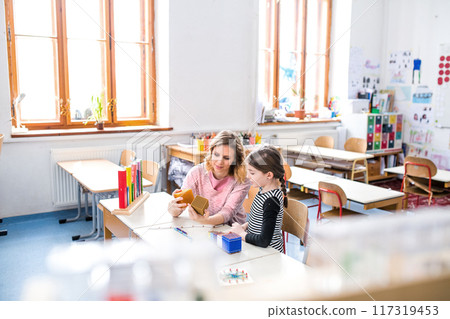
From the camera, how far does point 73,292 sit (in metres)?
0.55

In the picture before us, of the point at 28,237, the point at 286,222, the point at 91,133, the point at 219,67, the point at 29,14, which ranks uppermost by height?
the point at 29,14

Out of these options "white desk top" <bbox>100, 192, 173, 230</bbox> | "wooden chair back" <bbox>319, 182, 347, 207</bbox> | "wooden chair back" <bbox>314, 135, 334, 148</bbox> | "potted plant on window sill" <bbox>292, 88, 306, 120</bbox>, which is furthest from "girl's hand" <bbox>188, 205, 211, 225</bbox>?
"potted plant on window sill" <bbox>292, 88, 306, 120</bbox>

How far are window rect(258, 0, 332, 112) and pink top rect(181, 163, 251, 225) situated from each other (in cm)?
339

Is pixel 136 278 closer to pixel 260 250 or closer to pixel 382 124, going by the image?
pixel 260 250

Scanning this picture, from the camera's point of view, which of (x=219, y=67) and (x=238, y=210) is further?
(x=219, y=67)

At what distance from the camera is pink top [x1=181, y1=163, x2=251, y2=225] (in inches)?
88.4

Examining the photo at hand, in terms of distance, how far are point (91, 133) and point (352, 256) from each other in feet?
13.6

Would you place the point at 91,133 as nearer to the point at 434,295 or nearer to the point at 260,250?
the point at 260,250

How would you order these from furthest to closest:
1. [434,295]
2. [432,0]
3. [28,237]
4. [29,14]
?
[432,0] → [29,14] → [28,237] → [434,295]

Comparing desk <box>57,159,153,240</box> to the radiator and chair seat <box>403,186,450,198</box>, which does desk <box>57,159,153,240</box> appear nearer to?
the radiator

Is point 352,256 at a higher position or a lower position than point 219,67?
lower

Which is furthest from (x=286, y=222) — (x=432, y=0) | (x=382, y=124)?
(x=432, y=0)

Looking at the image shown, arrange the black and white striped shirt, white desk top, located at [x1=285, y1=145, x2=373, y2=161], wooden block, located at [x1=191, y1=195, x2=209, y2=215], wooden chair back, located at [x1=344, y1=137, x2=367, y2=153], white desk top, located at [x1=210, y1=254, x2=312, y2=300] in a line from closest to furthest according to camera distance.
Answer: white desk top, located at [x1=210, y1=254, x2=312, y2=300] < the black and white striped shirt < wooden block, located at [x1=191, y1=195, x2=209, y2=215] < white desk top, located at [x1=285, y1=145, x2=373, y2=161] < wooden chair back, located at [x1=344, y1=137, x2=367, y2=153]

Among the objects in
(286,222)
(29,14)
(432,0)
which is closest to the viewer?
(286,222)
